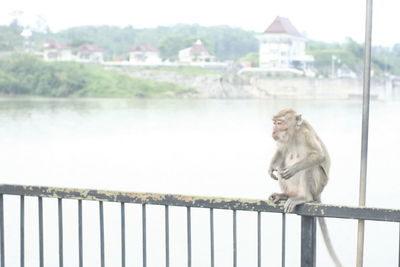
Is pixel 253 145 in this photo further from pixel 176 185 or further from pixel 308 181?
pixel 308 181

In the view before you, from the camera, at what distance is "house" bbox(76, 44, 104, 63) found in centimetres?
2507

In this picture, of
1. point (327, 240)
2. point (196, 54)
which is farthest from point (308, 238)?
point (196, 54)

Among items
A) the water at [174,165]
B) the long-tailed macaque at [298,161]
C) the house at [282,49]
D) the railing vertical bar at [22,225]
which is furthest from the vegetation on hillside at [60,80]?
the long-tailed macaque at [298,161]

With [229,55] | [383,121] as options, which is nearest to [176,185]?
[383,121]

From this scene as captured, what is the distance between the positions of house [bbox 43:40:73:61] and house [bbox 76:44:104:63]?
→ 0.50 metres

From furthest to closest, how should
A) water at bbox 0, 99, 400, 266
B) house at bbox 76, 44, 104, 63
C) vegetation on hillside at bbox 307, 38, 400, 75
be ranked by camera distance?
1. house at bbox 76, 44, 104, 63
2. vegetation on hillside at bbox 307, 38, 400, 75
3. water at bbox 0, 99, 400, 266

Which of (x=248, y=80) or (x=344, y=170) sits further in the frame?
(x=248, y=80)

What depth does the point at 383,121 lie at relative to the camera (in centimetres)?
1647

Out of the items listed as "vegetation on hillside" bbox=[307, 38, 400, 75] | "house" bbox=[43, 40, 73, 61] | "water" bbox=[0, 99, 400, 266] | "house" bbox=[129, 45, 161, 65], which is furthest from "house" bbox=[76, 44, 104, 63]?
"vegetation on hillside" bbox=[307, 38, 400, 75]

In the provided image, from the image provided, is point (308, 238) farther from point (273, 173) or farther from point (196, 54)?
point (196, 54)

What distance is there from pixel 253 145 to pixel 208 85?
9.30m

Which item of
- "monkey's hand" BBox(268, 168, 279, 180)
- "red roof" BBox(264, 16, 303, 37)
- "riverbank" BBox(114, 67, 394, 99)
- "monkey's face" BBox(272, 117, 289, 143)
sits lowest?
"riverbank" BBox(114, 67, 394, 99)

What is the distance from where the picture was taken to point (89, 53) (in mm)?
25859

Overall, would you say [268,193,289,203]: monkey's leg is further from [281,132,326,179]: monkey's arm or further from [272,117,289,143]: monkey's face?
[272,117,289,143]: monkey's face
